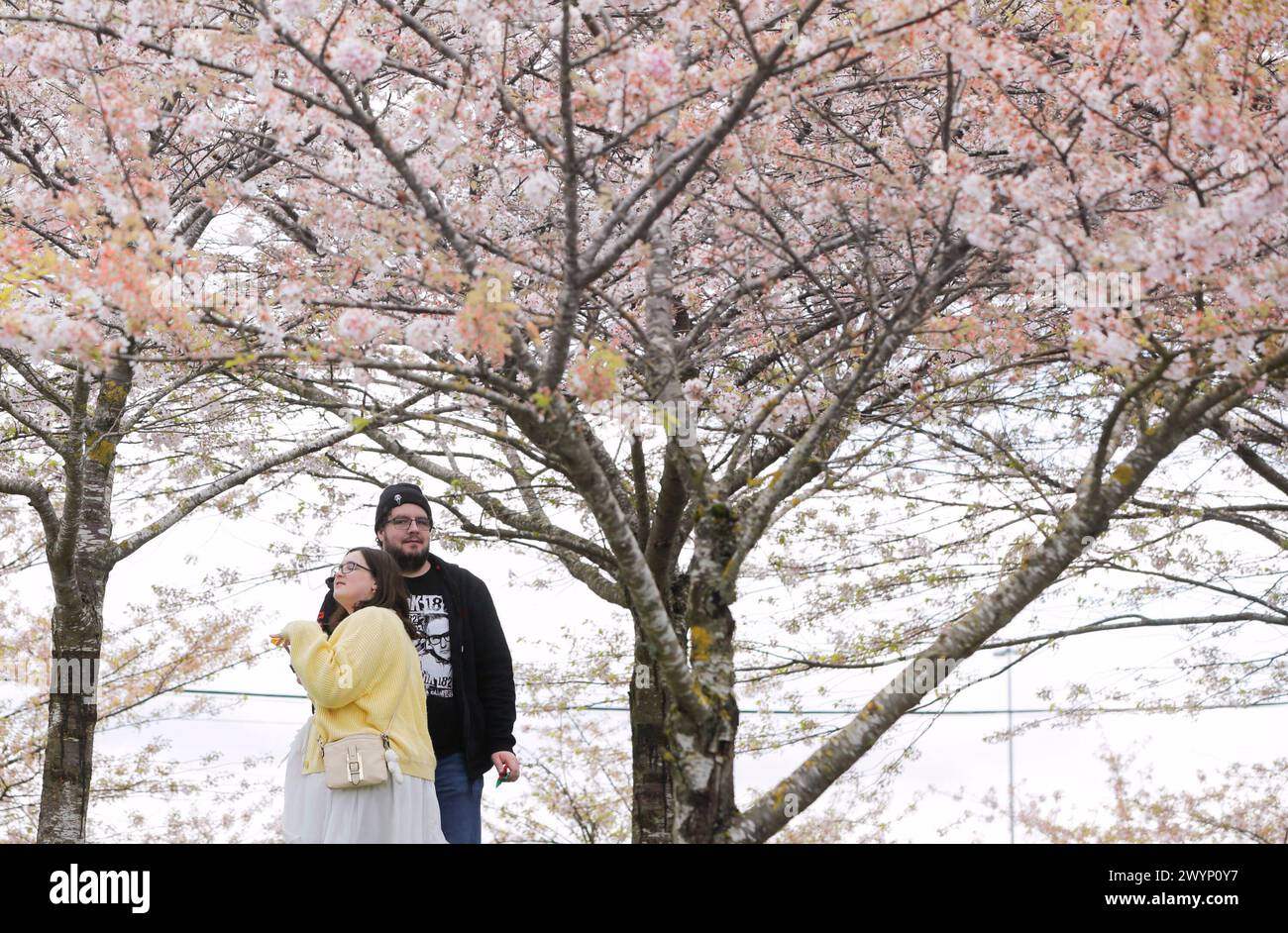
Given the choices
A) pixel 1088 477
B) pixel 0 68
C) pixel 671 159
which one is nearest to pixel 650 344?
pixel 671 159

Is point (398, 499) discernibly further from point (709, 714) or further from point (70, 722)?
point (70, 722)

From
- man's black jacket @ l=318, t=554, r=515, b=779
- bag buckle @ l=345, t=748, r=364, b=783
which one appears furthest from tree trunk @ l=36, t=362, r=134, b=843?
bag buckle @ l=345, t=748, r=364, b=783

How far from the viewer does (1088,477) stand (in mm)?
3617

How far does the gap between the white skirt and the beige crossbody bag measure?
0.04 m

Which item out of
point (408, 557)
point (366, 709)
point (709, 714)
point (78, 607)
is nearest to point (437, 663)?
point (408, 557)

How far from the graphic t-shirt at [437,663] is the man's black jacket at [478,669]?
0.07 feet

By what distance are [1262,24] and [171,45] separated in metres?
3.26

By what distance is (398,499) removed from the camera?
4.02 metres

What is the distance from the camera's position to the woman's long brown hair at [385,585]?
3592 mm

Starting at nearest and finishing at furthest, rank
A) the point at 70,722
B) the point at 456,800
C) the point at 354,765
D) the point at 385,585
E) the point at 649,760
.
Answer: the point at 354,765 → the point at 385,585 → the point at 456,800 → the point at 70,722 → the point at 649,760

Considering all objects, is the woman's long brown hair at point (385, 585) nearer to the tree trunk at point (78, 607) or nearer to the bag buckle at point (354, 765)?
the bag buckle at point (354, 765)

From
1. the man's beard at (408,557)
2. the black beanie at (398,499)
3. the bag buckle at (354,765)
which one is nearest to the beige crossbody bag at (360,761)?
the bag buckle at (354,765)

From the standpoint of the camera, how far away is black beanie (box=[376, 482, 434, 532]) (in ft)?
13.2

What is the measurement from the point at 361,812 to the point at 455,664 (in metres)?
0.70
